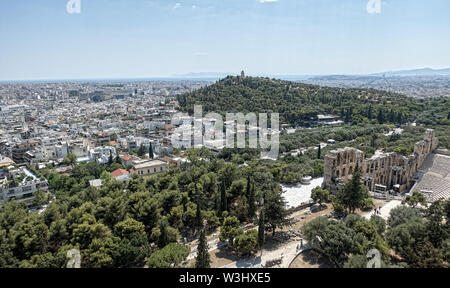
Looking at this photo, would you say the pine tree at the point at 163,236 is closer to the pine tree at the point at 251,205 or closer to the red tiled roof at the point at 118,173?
the pine tree at the point at 251,205

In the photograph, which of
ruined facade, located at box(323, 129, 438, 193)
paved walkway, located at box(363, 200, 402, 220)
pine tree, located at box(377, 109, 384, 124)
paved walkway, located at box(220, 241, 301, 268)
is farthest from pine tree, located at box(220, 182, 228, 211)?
pine tree, located at box(377, 109, 384, 124)

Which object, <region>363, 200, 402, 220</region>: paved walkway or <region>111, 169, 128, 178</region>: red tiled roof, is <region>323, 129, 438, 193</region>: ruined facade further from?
<region>111, 169, 128, 178</region>: red tiled roof

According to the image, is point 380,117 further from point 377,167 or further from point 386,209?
point 386,209

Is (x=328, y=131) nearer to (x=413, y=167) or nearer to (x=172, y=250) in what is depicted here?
(x=413, y=167)

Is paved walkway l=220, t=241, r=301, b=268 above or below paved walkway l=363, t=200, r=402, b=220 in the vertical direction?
below

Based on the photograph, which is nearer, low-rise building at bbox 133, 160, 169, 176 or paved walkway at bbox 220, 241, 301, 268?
paved walkway at bbox 220, 241, 301, 268

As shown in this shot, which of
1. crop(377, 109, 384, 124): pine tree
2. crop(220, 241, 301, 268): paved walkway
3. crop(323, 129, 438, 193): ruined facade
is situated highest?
crop(377, 109, 384, 124): pine tree

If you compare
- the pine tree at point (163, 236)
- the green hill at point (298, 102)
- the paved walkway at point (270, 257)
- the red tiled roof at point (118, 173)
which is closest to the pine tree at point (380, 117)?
the green hill at point (298, 102)
